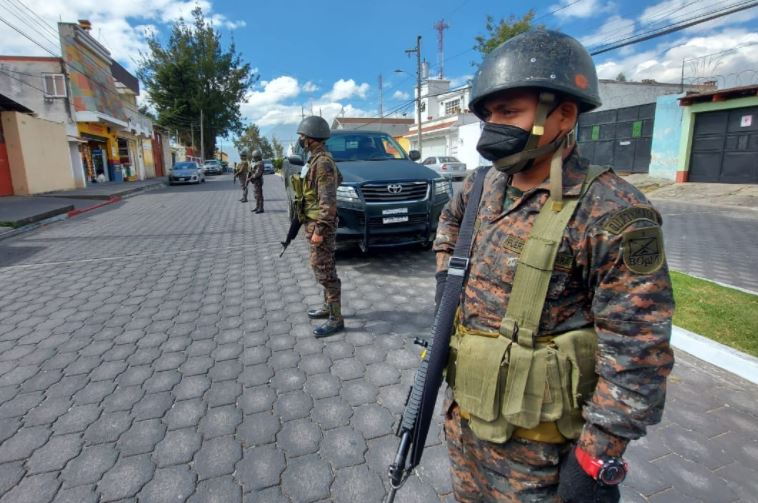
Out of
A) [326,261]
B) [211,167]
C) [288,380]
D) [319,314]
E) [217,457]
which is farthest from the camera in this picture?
[211,167]

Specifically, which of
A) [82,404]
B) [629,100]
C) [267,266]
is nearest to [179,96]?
[629,100]

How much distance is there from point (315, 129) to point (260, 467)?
2.71m

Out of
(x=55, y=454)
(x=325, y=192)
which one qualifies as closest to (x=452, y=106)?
(x=325, y=192)

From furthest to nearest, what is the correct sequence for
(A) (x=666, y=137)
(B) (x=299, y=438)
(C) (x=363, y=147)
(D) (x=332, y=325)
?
(A) (x=666, y=137) < (C) (x=363, y=147) < (D) (x=332, y=325) < (B) (x=299, y=438)

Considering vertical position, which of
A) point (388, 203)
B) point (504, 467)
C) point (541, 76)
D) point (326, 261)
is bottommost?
point (504, 467)

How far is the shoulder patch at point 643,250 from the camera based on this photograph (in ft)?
3.46

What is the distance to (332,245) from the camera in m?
3.79

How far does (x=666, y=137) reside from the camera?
16.2 m

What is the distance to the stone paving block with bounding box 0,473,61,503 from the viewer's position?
2064 millimetres

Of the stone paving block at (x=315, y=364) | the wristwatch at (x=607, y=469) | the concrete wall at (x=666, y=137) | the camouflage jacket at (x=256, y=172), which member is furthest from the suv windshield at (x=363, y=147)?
the concrete wall at (x=666, y=137)

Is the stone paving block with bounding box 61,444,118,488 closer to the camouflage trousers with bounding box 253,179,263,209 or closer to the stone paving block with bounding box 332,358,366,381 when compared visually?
the stone paving block with bounding box 332,358,366,381

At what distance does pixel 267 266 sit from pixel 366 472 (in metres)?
4.49

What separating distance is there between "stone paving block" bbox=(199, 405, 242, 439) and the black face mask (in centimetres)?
221

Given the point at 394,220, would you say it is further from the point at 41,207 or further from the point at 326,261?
the point at 41,207
